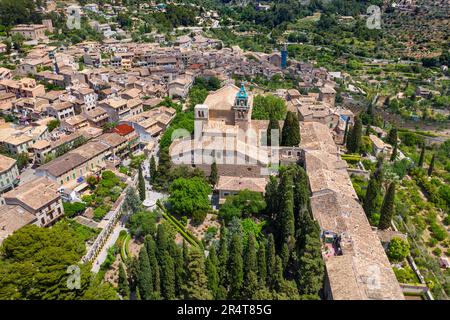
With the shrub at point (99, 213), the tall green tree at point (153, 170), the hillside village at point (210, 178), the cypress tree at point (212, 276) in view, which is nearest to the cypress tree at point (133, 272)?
the hillside village at point (210, 178)

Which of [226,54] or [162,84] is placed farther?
[226,54]

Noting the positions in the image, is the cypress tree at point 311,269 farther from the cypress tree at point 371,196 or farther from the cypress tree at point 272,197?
the cypress tree at point 371,196

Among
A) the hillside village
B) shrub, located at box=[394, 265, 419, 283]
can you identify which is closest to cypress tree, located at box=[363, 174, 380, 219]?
the hillside village

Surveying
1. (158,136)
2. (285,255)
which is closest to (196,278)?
(285,255)

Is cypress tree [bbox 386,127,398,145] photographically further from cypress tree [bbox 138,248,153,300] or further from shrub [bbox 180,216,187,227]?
cypress tree [bbox 138,248,153,300]

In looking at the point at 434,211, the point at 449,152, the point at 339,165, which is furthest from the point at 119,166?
the point at 449,152

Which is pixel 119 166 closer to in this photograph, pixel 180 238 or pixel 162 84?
pixel 180 238
